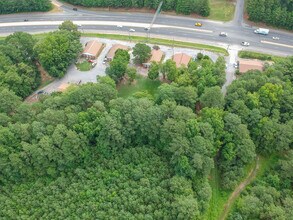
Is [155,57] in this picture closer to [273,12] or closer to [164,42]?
[164,42]

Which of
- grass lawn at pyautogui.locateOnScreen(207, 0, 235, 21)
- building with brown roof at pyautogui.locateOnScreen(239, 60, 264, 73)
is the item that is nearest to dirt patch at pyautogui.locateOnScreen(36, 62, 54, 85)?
building with brown roof at pyautogui.locateOnScreen(239, 60, 264, 73)

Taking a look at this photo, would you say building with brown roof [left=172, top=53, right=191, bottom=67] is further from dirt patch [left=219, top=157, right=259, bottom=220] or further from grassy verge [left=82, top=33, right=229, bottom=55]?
dirt patch [left=219, top=157, right=259, bottom=220]

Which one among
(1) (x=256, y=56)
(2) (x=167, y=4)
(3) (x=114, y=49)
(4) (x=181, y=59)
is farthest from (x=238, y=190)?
(2) (x=167, y=4)

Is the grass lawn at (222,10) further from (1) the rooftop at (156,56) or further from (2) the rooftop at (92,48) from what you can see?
(2) the rooftop at (92,48)

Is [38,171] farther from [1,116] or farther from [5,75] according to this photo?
[5,75]

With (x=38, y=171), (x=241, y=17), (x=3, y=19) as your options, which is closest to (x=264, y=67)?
(x=241, y=17)
